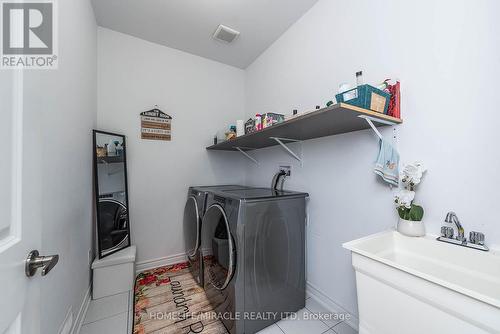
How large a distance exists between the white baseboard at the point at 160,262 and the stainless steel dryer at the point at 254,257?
2.85ft

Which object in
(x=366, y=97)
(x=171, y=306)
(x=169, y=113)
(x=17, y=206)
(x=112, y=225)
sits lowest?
(x=171, y=306)

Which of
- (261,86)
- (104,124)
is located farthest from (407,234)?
(104,124)

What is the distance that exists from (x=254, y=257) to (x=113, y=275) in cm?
143

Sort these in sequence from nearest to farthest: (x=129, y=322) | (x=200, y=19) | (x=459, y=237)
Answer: (x=459, y=237)
(x=129, y=322)
(x=200, y=19)

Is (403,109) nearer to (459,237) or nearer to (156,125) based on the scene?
(459,237)

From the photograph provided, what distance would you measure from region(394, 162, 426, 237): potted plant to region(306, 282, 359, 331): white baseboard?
2.75 ft

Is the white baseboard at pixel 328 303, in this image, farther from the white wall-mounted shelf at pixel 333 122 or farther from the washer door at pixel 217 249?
the white wall-mounted shelf at pixel 333 122

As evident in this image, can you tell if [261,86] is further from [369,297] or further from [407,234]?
[369,297]

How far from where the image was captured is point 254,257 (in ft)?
4.68

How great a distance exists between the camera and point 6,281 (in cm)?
45

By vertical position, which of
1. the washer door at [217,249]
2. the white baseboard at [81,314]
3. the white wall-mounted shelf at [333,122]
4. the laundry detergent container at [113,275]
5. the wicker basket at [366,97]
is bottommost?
the white baseboard at [81,314]

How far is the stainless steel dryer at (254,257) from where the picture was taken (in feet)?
4.54

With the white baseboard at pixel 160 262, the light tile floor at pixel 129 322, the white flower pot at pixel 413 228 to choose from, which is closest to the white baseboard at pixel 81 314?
the light tile floor at pixel 129 322

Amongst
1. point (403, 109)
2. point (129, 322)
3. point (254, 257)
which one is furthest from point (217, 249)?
point (403, 109)
